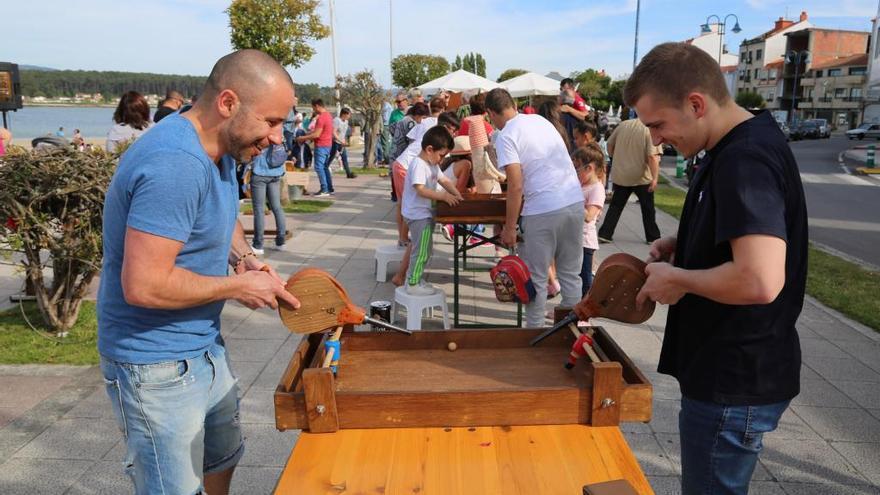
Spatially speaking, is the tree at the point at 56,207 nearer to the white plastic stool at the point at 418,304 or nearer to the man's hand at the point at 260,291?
the white plastic stool at the point at 418,304

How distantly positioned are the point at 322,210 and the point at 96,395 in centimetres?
729

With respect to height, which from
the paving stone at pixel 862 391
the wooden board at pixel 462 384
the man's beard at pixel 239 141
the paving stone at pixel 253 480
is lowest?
the paving stone at pixel 862 391

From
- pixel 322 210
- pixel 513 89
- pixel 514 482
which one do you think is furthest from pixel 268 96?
pixel 513 89

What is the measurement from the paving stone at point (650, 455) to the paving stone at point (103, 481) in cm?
236

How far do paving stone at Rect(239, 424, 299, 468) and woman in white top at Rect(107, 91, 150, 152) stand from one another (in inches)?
155

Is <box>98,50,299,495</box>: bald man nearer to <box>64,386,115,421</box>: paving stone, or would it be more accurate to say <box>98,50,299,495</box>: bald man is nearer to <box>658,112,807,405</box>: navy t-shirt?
<box>658,112,807,405</box>: navy t-shirt

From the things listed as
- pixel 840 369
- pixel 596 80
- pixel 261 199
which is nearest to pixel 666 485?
pixel 840 369

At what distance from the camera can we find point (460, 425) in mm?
1722

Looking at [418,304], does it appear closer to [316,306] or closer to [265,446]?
[265,446]

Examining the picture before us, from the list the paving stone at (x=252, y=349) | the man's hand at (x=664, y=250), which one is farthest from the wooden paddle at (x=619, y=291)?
the paving stone at (x=252, y=349)

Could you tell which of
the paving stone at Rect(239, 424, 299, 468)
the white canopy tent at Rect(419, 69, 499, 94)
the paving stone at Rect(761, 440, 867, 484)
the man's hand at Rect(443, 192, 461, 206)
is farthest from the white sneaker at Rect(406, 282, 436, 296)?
the white canopy tent at Rect(419, 69, 499, 94)

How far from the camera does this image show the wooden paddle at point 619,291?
1.88 metres

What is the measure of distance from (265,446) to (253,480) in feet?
1.01

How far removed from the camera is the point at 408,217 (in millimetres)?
5285
